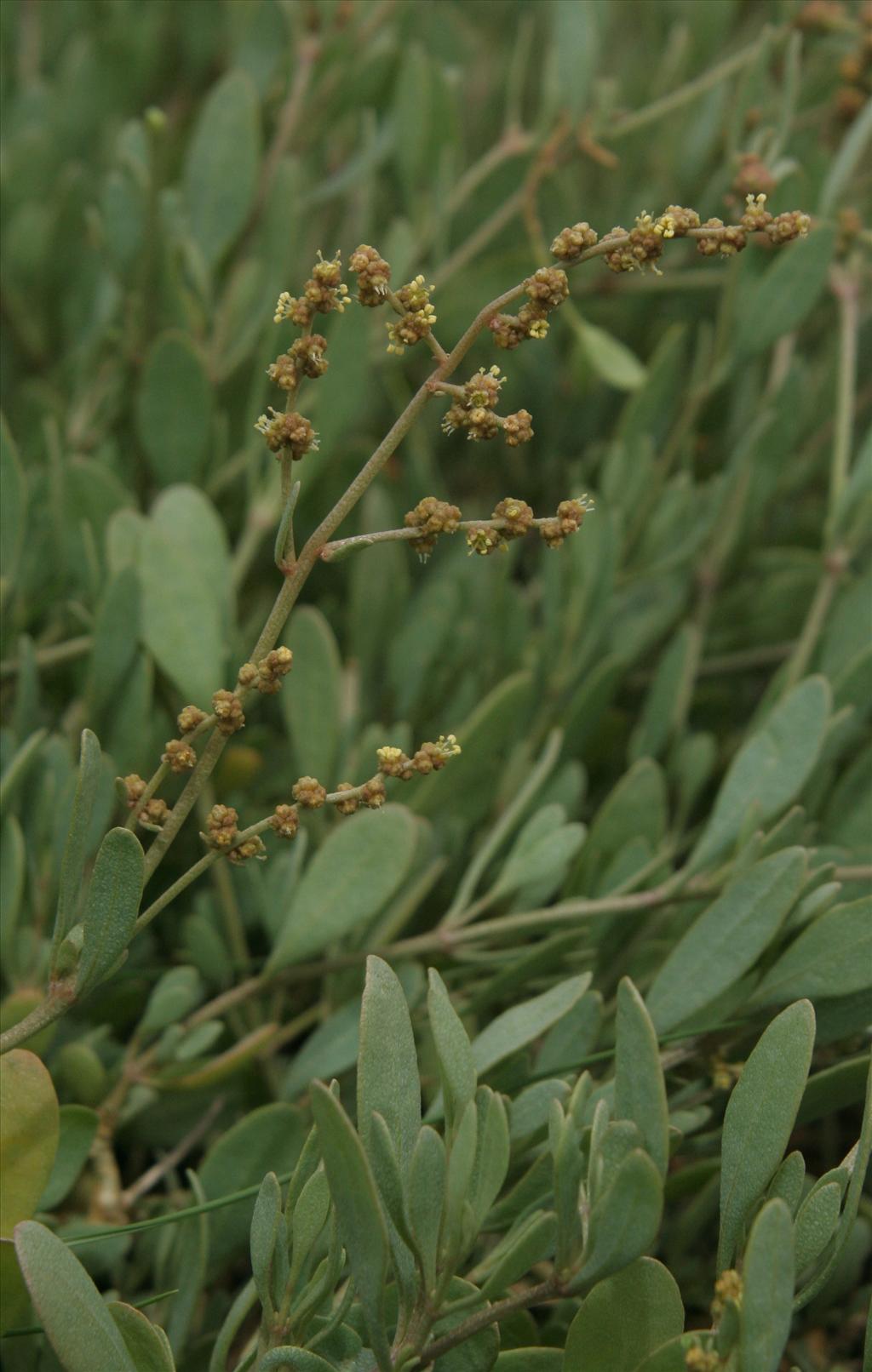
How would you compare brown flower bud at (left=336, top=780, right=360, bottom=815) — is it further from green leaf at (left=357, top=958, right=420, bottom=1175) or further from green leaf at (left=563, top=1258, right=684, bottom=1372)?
green leaf at (left=563, top=1258, right=684, bottom=1372)

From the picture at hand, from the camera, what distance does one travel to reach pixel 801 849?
606 mm

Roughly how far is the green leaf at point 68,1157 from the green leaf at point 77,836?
130 millimetres

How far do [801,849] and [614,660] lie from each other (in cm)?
23

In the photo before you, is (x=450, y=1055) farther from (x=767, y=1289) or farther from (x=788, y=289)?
(x=788, y=289)

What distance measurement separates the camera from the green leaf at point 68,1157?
0.60 metres

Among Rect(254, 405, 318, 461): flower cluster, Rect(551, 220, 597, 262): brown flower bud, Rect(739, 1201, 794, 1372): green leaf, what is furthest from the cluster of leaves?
Rect(551, 220, 597, 262): brown flower bud

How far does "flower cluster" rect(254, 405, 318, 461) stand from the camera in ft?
1.58

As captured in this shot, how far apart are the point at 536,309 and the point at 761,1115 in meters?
0.32

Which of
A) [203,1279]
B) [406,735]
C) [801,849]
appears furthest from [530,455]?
[203,1279]

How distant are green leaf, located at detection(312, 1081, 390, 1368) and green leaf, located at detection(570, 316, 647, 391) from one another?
0.62 m

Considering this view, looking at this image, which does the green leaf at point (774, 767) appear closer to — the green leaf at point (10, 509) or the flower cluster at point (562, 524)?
the flower cluster at point (562, 524)

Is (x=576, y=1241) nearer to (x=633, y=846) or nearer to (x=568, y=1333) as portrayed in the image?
(x=568, y=1333)

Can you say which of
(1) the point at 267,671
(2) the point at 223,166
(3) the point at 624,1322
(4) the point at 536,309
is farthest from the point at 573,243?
(2) the point at 223,166

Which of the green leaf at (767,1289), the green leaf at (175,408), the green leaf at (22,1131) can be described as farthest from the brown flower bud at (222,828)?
the green leaf at (175,408)
